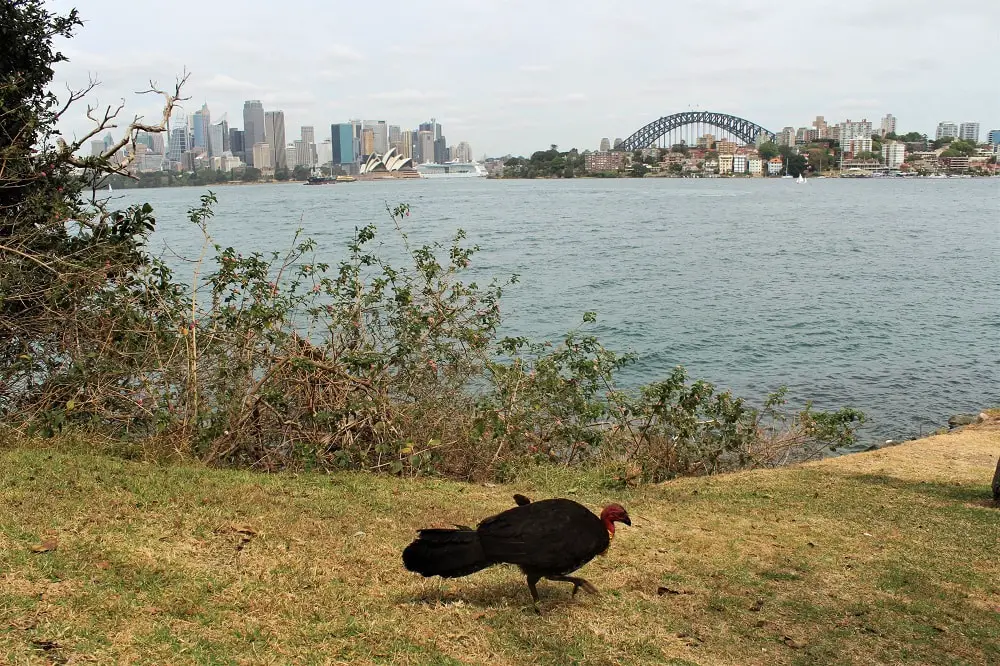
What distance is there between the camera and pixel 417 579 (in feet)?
17.0

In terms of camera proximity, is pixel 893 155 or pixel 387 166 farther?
pixel 893 155

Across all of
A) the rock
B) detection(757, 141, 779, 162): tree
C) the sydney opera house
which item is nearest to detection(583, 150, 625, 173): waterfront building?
detection(757, 141, 779, 162): tree

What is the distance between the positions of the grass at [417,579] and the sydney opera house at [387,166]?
5596 inches

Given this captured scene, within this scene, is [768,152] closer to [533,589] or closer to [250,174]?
[250,174]

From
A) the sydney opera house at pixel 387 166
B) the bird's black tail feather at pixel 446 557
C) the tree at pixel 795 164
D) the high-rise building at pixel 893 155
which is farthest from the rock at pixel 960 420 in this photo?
the high-rise building at pixel 893 155

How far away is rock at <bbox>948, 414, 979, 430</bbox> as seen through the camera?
14625 millimetres

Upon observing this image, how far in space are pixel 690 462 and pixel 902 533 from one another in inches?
133

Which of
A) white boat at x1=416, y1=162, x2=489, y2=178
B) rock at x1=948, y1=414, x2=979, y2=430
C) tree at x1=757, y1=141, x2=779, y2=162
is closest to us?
rock at x1=948, y1=414, x2=979, y2=430

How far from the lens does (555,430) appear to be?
1004 centimetres

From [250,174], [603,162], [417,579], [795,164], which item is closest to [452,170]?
[603,162]

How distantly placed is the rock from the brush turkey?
1240cm

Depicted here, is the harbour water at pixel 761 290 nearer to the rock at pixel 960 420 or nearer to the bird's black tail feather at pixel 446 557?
the rock at pixel 960 420

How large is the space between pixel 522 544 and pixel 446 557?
412mm

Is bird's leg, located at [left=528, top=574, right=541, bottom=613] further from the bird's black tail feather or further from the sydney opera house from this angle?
the sydney opera house
